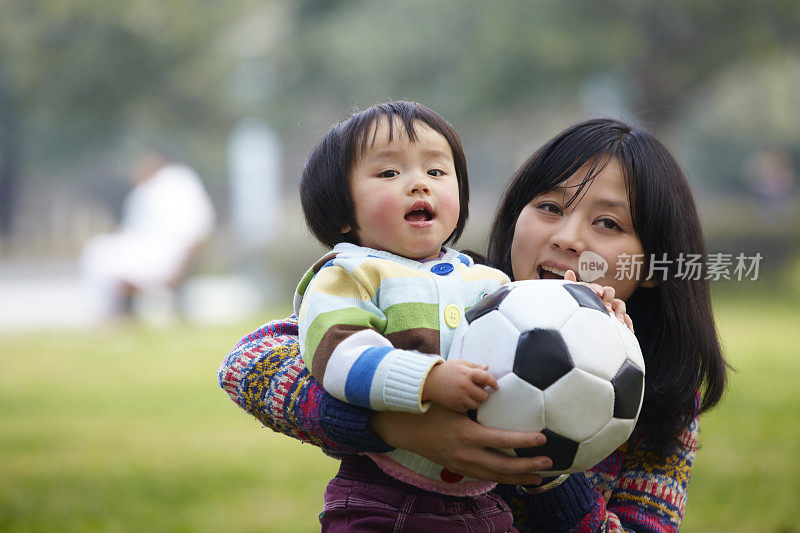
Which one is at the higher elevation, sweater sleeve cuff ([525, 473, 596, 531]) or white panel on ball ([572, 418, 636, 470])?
white panel on ball ([572, 418, 636, 470])

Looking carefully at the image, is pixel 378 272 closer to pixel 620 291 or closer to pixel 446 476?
pixel 446 476

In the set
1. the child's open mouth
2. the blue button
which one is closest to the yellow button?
the blue button

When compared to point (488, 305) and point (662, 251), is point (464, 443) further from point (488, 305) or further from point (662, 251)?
point (662, 251)

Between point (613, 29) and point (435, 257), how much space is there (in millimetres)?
14176

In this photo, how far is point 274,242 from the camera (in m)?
23.8

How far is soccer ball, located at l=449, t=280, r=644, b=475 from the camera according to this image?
1911mm

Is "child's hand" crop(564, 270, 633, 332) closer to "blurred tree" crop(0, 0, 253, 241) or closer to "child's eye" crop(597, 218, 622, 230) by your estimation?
"child's eye" crop(597, 218, 622, 230)

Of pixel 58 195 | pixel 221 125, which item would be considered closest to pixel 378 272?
pixel 221 125

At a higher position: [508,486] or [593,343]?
[593,343]

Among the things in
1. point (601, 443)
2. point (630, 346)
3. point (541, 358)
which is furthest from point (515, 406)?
point (630, 346)

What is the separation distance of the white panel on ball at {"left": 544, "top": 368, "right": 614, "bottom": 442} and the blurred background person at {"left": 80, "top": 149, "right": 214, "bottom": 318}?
11.4 meters

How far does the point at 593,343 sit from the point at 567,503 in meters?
0.48

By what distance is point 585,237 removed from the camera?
2.43 meters

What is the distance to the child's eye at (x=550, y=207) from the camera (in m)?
2.53
